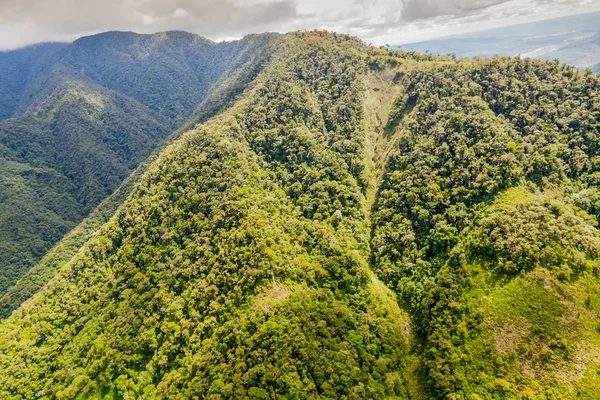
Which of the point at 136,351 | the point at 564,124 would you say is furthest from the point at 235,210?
the point at 564,124

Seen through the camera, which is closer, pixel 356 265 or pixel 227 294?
pixel 227 294

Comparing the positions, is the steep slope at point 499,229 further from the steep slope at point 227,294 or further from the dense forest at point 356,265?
the steep slope at point 227,294

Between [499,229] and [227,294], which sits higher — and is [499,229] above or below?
above

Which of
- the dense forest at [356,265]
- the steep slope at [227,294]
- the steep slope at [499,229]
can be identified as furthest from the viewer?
the steep slope at [227,294]

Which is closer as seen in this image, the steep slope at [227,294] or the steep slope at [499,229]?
the steep slope at [499,229]

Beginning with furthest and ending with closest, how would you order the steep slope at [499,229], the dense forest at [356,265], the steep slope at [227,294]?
the steep slope at [227,294]
the dense forest at [356,265]
the steep slope at [499,229]

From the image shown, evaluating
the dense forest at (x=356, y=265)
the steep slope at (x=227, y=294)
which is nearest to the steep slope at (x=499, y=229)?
the dense forest at (x=356, y=265)

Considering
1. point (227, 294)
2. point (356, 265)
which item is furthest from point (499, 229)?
point (227, 294)

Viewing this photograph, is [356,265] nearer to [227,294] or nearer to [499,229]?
[227,294]
